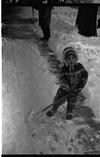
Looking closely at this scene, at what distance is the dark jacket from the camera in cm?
546

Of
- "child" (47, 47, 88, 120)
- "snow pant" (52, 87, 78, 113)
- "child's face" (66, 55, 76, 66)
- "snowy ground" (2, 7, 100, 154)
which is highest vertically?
"child's face" (66, 55, 76, 66)

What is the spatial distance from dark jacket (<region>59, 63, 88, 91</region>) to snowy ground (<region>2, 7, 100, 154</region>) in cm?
63

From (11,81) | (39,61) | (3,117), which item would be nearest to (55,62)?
(39,61)

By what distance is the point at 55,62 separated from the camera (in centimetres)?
779

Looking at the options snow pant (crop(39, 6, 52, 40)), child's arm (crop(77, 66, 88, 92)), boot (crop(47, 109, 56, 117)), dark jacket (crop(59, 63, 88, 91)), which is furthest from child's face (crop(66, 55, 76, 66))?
snow pant (crop(39, 6, 52, 40))

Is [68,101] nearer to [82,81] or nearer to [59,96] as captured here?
[59,96]

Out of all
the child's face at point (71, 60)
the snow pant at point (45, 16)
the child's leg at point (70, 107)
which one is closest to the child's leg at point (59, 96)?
the child's leg at point (70, 107)

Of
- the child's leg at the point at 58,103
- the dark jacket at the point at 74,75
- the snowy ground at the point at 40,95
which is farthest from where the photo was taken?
the child's leg at the point at 58,103

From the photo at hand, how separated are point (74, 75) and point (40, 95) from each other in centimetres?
111

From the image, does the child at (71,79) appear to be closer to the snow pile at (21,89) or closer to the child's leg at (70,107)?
the child's leg at (70,107)

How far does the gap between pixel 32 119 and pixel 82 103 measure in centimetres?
125

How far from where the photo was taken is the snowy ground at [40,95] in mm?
4848

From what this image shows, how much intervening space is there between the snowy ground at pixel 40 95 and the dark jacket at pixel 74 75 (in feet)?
2.06

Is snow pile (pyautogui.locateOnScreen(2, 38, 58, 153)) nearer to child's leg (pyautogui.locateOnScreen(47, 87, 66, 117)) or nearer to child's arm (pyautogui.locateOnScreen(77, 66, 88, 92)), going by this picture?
child's leg (pyautogui.locateOnScreen(47, 87, 66, 117))
